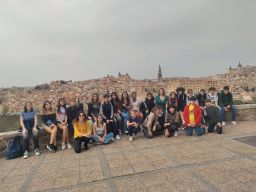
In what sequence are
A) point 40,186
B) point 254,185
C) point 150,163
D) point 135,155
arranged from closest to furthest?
1. point 254,185
2. point 40,186
3. point 150,163
4. point 135,155

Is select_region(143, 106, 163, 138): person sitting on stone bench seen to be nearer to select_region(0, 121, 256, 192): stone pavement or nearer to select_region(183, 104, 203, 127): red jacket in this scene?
select_region(0, 121, 256, 192): stone pavement

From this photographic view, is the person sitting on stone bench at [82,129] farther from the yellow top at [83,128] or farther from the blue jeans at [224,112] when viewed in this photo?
the blue jeans at [224,112]

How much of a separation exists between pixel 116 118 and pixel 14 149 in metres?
2.94

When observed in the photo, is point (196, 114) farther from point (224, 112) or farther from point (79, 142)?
point (79, 142)

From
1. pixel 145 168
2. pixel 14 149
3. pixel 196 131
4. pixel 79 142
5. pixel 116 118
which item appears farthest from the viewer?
pixel 116 118

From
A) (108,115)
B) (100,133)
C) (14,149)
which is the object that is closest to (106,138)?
(100,133)

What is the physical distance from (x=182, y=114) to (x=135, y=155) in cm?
295

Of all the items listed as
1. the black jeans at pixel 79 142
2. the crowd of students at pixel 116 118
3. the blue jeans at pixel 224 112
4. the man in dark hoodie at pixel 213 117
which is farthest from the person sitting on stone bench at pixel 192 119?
the black jeans at pixel 79 142

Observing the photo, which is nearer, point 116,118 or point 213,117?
point 213,117

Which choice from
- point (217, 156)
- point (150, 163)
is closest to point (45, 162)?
point (150, 163)

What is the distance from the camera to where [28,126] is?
24.9ft

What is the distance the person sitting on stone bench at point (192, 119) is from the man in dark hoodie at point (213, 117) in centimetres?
27

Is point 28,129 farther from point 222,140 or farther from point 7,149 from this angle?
point 222,140

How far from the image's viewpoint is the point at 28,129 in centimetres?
758
